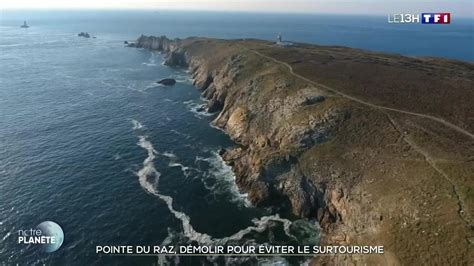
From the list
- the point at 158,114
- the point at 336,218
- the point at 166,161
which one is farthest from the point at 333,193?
the point at 158,114

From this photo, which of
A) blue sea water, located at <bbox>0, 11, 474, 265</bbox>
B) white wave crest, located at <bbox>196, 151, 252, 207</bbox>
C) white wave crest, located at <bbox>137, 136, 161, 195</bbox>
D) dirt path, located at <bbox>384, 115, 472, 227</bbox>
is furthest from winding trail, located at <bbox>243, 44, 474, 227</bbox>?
white wave crest, located at <bbox>137, 136, 161, 195</bbox>

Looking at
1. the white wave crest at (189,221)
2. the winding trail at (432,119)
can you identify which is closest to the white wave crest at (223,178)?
the white wave crest at (189,221)

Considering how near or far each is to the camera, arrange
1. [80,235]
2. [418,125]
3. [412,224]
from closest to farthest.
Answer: [412,224], [80,235], [418,125]

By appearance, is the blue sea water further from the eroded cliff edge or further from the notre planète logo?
the eroded cliff edge

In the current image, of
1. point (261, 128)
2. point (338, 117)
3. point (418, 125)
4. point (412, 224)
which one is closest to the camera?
point (412, 224)

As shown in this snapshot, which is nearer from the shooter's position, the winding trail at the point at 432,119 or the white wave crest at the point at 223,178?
the winding trail at the point at 432,119

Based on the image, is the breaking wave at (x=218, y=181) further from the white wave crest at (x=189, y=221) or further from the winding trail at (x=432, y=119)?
the winding trail at (x=432, y=119)

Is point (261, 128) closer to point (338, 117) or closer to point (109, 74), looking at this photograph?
point (338, 117)
